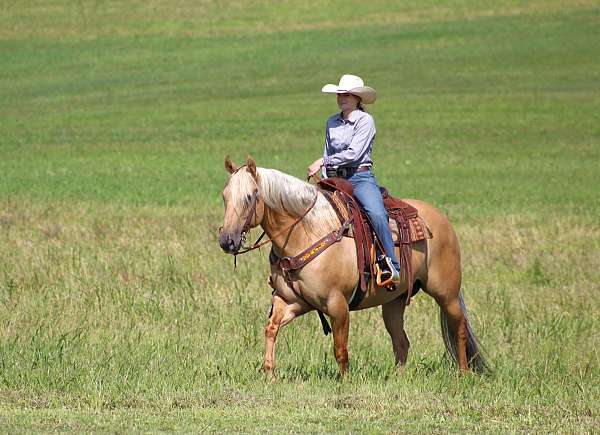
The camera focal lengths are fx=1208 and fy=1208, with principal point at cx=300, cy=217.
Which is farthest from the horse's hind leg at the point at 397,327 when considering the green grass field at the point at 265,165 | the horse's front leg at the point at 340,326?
the horse's front leg at the point at 340,326

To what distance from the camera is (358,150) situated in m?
9.73

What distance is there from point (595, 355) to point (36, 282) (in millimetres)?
6302

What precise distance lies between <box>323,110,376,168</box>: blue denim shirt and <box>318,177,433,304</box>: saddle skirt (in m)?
0.19

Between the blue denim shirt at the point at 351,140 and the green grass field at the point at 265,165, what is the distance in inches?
65.6

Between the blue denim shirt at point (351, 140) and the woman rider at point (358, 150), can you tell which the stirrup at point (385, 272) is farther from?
the blue denim shirt at point (351, 140)

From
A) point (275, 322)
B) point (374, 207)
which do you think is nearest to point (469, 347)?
point (374, 207)

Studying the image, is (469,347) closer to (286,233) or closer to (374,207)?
(374,207)

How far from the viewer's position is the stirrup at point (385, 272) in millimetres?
9711

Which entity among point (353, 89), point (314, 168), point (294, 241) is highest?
point (353, 89)

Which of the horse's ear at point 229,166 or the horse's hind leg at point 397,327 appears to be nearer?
the horse's ear at point 229,166

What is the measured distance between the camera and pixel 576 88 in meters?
43.8

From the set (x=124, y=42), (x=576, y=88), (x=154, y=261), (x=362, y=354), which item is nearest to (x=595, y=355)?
(x=362, y=354)

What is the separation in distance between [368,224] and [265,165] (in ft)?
67.3

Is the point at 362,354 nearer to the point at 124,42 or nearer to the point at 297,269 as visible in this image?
the point at 297,269
